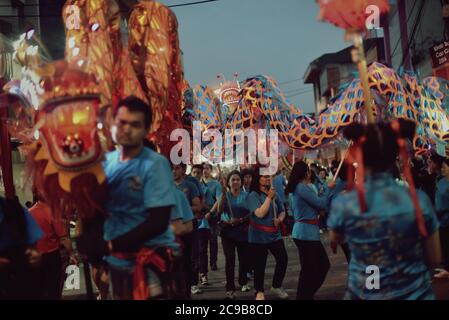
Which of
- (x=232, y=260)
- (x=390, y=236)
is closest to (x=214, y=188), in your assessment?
(x=232, y=260)

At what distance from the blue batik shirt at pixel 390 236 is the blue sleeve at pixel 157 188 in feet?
3.19

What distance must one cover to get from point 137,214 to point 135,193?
0.12 meters

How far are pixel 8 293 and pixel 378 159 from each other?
2393mm

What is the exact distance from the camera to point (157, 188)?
3.44 meters

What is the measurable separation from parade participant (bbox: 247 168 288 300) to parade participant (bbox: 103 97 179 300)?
12.8ft

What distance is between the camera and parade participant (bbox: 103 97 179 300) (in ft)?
11.2

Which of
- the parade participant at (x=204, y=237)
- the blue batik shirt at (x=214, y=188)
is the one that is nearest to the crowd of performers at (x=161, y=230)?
the parade participant at (x=204, y=237)

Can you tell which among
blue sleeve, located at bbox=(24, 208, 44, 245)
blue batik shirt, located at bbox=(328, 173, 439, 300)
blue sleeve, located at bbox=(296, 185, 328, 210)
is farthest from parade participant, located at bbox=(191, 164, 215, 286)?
blue batik shirt, located at bbox=(328, 173, 439, 300)

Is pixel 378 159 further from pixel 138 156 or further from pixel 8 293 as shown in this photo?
pixel 8 293

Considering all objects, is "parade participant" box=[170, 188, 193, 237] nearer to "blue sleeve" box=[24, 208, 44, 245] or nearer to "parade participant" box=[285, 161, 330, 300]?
"blue sleeve" box=[24, 208, 44, 245]

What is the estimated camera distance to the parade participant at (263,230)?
7402 mm

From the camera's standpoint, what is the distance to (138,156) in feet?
11.7

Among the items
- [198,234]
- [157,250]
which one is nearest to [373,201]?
[157,250]

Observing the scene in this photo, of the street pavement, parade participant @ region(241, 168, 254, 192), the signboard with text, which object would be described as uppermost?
the signboard with text
